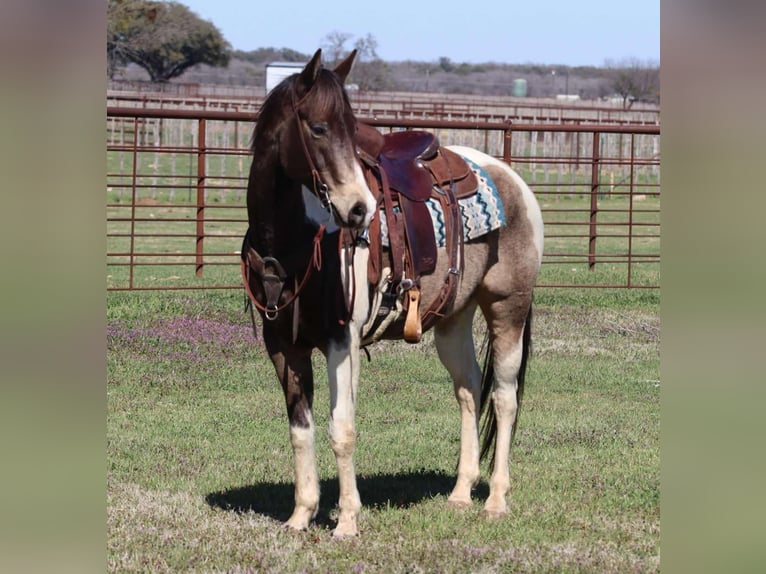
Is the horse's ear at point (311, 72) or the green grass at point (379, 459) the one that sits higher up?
the horse's ear at point (311, 72)

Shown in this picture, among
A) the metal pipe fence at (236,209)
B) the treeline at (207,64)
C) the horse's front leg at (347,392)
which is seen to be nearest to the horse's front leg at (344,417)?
the horse's front leg at (347,392)

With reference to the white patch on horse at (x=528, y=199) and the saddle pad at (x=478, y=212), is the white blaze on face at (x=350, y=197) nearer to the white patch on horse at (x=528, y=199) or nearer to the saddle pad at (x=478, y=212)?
the saddle pad at (x=478, y=212)

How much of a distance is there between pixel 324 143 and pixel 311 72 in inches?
11.9

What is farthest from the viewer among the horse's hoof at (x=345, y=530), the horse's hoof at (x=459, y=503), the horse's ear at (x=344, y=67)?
the horse's hoof at (x=459, y=503)

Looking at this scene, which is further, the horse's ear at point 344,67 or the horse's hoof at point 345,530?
the horse's hoof at point 345,530

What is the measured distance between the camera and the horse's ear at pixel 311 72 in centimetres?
423

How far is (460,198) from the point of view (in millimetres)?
5441

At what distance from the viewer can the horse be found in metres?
4.29

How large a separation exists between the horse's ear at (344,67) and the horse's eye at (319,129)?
1.11 ft

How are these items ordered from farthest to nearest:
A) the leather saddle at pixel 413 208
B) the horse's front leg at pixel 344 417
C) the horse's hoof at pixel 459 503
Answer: the horse's hoof at pixel 459 503 < the leather saddle at pixel 413 208 < the horse's front leg at pixel 344 417
